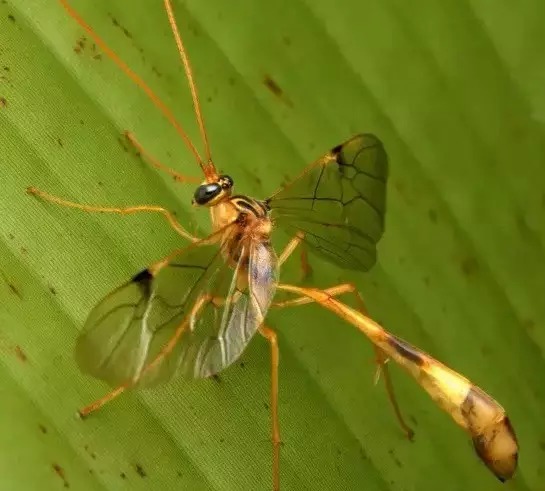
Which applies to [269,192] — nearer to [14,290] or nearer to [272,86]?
[272,86]

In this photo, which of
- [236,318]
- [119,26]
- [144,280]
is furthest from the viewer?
[119,26]

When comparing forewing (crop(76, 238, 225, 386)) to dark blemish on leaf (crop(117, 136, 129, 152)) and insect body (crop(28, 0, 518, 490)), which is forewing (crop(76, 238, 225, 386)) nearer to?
insect body (crop(28, 0, 518, 490))

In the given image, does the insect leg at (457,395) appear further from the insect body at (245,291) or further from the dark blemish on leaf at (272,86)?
the dark blemish on leaf at (272,86)

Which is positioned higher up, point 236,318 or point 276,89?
point 276,89

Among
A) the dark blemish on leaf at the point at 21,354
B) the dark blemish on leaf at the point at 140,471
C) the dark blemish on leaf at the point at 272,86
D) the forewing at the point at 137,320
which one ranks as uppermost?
the dark blemish on leaf at the point at 272,86

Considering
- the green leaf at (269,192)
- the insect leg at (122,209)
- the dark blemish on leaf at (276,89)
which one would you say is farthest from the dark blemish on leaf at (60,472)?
the dark blemish on leaf at (276,89)

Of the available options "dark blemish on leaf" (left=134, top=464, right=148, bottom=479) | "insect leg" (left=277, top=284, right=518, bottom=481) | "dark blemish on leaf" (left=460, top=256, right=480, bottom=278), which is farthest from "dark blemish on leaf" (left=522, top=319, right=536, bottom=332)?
"dark blemish on leaf" (left=134, top=464, right=148, bottom=479)

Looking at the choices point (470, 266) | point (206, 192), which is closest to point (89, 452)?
point (206, 192)

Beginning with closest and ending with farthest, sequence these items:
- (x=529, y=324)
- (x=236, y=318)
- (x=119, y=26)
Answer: (x=236, y=318)
(x=119, y=26)
(x=529, y=324)
